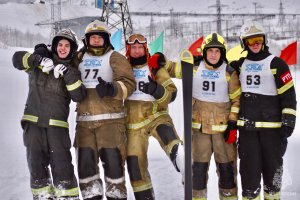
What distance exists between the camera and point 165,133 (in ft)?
12.7

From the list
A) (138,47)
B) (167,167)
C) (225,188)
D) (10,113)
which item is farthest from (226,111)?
(10,113)

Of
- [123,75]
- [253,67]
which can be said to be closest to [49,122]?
[123,75]

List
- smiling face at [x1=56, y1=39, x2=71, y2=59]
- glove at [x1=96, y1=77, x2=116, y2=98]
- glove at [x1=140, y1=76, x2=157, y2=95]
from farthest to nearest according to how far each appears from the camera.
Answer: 1. smiling face at [x1=56, y1=39, x2=71, y2=59]
2. glove at [x1=140, y1=76, x2=157, y2=95]
3. glove at [x1=96, y1=77, x2=116, y2=98]

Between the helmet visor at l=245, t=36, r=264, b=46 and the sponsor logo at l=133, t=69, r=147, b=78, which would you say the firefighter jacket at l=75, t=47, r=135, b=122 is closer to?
the sponsor logo at l=133, t=69, r=147, b=78

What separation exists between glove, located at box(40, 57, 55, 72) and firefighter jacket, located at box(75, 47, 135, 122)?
0.39 m

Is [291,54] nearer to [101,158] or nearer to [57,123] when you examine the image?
[101,158]

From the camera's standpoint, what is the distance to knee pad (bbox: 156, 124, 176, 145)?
3830 mm

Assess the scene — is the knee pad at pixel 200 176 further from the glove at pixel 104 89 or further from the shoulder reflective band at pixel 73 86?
the shoulder reflective band at pixel 73 86

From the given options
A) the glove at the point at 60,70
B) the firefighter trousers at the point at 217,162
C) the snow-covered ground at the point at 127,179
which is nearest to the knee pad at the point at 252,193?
the firefighter trousers at the point at 217,162

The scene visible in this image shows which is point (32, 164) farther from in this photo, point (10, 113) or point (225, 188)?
point (10, 113)

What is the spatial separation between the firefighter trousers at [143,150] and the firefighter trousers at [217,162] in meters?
0.28

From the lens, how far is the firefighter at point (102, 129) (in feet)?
12.1

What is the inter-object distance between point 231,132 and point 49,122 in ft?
6.17

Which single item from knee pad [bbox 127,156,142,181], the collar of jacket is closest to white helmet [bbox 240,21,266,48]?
the collar of jacket
